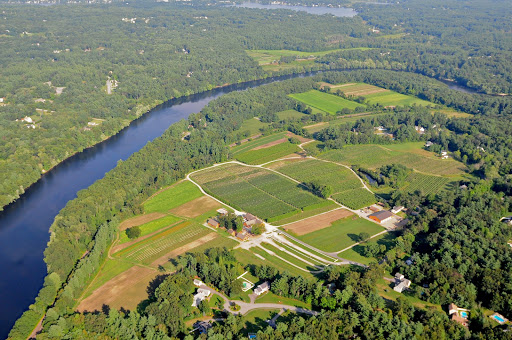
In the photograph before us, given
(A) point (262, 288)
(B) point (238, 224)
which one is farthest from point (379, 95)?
(A) point (262, 288)

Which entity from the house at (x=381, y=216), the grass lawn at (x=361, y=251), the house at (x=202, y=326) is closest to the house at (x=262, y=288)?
the house at (x=202, y=326)

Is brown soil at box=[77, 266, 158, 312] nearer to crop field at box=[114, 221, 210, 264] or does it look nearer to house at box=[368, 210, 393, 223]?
crop field at box=[114, 221, 210, 264]

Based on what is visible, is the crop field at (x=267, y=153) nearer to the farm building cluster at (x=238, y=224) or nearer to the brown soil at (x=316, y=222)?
the brown soil at (x=316, y=222)

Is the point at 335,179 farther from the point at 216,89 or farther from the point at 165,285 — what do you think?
the point at 216,89

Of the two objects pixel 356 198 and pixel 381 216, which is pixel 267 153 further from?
pixel 381 216

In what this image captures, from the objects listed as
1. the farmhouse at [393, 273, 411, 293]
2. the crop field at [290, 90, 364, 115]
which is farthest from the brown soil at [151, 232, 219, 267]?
the crop field at [290, 90, 364, 115]

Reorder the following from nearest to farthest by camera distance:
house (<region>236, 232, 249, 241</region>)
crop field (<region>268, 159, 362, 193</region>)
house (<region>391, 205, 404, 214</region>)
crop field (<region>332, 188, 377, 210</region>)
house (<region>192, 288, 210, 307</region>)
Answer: house (<region>192, 288, 210, 307</region>), house (<region>236, 232, 249, 241</region>), house (<region>391, 205, 404, 214</region>), crop field (<region>332, 188, 377, 210</region>), crop field (<region>268, 159, 362, 193</region>)

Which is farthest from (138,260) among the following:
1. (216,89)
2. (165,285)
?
(216,89)
